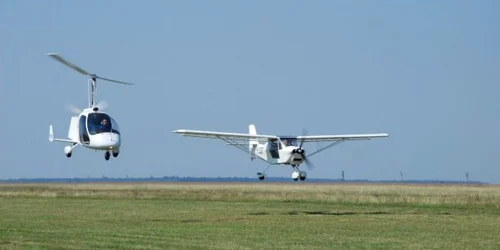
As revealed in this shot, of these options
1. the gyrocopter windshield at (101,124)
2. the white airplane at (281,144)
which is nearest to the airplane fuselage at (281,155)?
the white airplane at (281,144)

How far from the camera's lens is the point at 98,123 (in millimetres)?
41500

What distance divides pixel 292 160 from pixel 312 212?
41.8ft

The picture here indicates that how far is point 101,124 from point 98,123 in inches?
8.0

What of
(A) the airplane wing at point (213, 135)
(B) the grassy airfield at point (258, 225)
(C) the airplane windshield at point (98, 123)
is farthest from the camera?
(A) the airplane wing at point (213, 135)

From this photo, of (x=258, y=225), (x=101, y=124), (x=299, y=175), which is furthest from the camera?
(x=299, y=175)

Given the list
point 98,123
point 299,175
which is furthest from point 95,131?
point 299,175

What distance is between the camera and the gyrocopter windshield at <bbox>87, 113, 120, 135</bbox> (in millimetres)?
41281

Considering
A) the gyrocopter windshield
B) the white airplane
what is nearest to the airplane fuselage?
the white airplane

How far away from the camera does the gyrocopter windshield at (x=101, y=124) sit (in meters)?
41.3

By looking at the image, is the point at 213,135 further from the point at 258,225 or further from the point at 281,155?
the point at 258,225

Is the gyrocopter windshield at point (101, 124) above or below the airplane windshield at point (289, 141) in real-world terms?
below

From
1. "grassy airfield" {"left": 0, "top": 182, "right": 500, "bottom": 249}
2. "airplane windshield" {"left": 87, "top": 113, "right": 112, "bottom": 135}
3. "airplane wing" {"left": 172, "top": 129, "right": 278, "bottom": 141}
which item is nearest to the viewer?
"grassy airfield" {"left": 0, "top": 182, "right": 500, "bottom": 249}

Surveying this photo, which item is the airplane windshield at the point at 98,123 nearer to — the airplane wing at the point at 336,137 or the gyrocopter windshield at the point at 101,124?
the gyrocopter windshield at the point at 101,124

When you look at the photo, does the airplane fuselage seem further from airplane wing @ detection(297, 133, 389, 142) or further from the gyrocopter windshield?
the gyrocopter windshield
